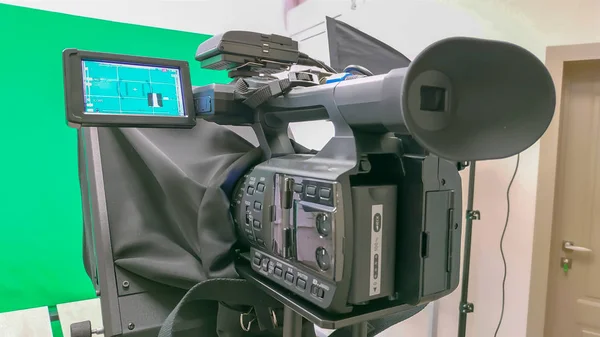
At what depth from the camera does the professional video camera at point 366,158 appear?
0.39 metres

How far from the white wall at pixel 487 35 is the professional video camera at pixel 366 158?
1307 millimetres

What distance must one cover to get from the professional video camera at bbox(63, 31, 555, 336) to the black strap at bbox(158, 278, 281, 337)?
0.02 m

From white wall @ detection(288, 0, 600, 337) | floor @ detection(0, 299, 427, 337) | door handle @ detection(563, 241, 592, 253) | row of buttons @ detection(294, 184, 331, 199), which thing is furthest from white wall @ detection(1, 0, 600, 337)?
row of buttons @ detection(294, 184, 331, 199)

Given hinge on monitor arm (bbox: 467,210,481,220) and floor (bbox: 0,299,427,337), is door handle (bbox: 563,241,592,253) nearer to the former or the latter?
hinge on monitor arm (bbox: 467,210,481,220)

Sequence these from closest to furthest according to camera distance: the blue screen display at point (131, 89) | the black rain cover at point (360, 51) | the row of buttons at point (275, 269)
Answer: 1. the row of buttons at point (275, 269)
2. the blue screen display at point (131, 89)
3. the black rain cover at point (360, 51)

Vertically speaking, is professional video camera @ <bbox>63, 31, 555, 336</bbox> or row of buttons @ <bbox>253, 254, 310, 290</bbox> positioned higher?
professional video camera @ <bbox>63, 31, 555, 336</bbox>

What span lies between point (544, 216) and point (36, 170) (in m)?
2.06

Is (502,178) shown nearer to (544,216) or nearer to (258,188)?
(544,216)

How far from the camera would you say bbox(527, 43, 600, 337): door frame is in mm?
1599

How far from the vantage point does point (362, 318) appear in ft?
1.56

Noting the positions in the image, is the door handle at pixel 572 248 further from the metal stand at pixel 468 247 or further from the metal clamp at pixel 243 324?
the metal clamp at pixel 243 324

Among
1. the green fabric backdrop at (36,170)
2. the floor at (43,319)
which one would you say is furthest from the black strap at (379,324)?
the green fabric backdrop at (36,170)

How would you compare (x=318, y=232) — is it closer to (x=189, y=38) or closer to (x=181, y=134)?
(x=181, y=134)

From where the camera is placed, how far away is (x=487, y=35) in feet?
5.49
